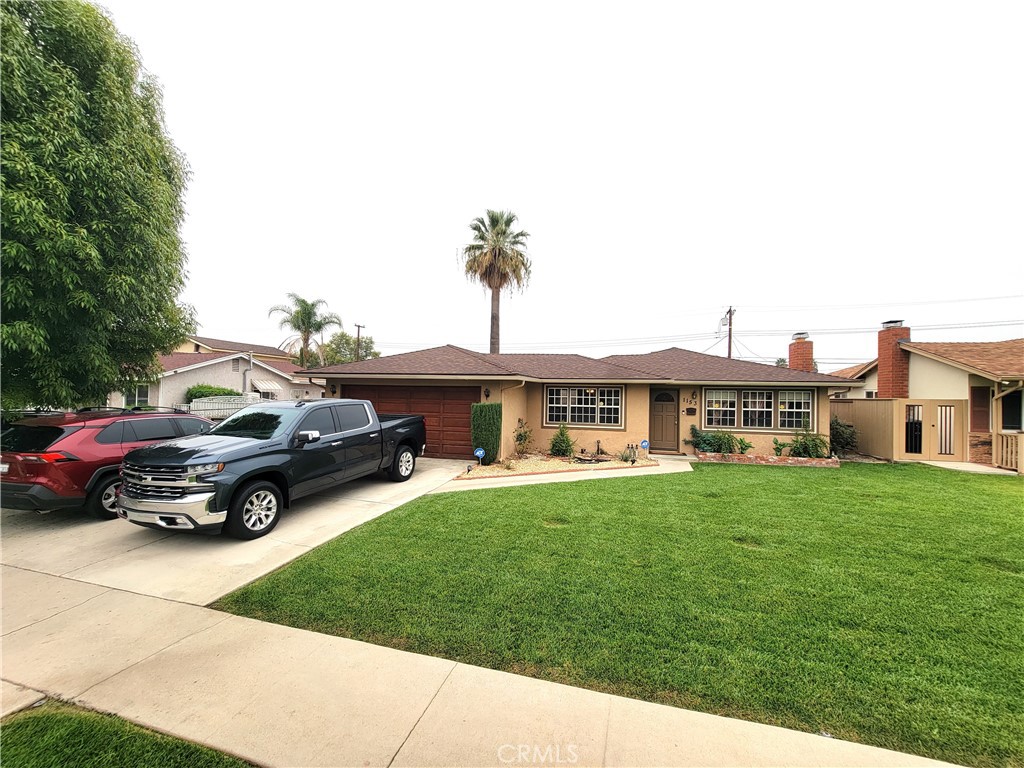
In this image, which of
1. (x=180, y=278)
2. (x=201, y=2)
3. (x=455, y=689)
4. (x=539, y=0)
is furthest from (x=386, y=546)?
(x=539, y=0)

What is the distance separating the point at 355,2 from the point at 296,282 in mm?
24098

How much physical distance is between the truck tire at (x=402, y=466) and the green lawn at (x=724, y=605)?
222 cm

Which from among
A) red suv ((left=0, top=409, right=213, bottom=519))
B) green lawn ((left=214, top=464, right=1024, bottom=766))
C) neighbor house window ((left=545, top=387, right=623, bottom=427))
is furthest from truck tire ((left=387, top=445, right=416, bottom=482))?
neighbor house window ((left=545, top=387, right=623, bottom=427))

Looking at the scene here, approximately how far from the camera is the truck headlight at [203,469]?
502cm

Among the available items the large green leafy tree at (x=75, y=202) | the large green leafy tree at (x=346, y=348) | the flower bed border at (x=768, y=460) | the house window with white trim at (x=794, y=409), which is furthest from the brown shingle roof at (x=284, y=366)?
the house window with white trim at (x=794, y=409)

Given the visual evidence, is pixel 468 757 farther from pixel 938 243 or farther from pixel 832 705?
pixel 938 243

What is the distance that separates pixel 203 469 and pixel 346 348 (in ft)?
129

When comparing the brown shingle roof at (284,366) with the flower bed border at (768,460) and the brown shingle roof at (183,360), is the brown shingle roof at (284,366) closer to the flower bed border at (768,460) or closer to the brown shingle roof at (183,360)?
the brown shingle roof at (183,360)

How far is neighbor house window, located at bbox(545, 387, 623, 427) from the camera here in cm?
1300

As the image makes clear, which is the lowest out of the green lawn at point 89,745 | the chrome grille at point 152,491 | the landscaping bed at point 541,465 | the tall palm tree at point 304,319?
the green lawn at point 89,745

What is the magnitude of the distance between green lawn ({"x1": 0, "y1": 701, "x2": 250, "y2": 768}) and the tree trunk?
751 inches

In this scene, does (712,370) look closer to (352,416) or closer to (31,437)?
(352,416)

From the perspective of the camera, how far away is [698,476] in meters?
9.70

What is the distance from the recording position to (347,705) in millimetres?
2529
